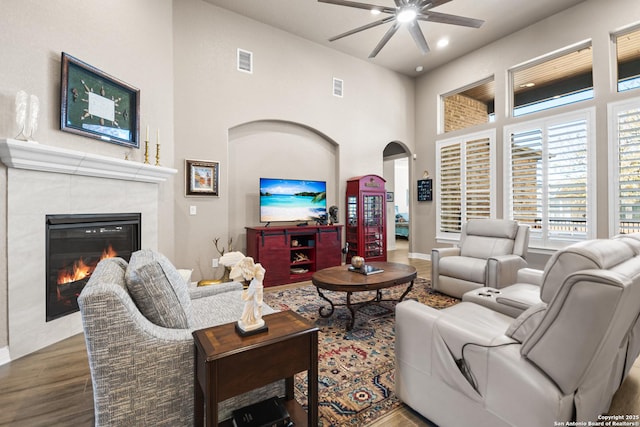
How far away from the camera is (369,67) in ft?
19.3

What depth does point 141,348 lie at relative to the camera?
116cm

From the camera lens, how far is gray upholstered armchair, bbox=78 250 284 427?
110cm

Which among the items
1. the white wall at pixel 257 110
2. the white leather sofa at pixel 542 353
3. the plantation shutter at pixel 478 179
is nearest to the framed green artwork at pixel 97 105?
the white wall at pixel 257 110

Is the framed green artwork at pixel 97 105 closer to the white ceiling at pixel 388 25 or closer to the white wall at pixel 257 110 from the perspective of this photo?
the white wall at pixel 257 110

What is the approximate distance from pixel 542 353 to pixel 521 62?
5511 mm

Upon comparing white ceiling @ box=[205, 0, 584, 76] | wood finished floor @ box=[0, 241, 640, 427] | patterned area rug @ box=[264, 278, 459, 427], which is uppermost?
white ceiling @ box=[205, 0, 584, 76]

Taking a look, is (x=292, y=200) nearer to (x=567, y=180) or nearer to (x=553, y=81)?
(x=567, y=180)

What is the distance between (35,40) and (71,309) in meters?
2.31

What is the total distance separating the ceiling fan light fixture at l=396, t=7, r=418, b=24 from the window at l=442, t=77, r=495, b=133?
3.12 metres

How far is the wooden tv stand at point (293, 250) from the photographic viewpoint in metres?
4.11

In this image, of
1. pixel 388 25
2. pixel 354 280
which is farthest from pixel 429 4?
pixel 354 280

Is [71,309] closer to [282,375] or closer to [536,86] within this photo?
[282,375]

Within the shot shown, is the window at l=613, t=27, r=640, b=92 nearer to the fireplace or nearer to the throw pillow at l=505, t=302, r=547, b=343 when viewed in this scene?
the throw pillow at l=505, t=302, r=547, b=343

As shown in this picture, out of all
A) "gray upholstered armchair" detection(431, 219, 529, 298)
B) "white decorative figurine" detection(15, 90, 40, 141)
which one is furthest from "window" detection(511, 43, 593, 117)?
"white decorative figurine" detection(15, 90, 40, 141)
